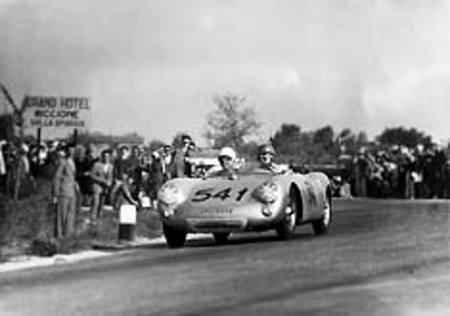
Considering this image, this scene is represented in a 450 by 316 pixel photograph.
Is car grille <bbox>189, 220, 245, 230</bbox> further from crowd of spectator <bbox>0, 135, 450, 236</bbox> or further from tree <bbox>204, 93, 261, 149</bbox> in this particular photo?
tree <bbox>204, 93, 261, 149</bbox>

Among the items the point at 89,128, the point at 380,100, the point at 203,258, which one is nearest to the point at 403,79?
Result: the point at 380,100

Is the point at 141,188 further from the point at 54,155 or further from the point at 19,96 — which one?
the point at 19,96

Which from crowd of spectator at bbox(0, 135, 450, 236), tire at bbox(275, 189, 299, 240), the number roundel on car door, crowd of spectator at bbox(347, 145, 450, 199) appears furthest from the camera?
the number roundel on car door

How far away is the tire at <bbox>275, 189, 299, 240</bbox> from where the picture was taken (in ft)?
30.1

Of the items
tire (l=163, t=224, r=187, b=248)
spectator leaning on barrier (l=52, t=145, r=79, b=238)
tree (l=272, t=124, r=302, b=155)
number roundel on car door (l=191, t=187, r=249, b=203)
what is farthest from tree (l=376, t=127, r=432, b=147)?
spectator leaning on barrier (l=52, t=145, r=79, b=238)

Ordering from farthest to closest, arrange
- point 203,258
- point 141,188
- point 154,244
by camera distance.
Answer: point 154,244
point 141,188
point 203,258

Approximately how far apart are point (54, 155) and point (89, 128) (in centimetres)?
195

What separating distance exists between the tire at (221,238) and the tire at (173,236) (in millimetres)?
347

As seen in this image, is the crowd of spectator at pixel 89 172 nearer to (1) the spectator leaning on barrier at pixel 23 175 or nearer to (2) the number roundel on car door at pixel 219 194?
(1) the spectator leaning on barrier at pixel 23 175

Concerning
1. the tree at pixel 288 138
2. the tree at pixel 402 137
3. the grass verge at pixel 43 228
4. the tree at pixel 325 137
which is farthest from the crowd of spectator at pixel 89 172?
the tree at pixel 402 137

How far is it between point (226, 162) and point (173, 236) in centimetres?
278

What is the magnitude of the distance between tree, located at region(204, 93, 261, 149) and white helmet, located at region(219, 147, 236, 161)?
41 cm

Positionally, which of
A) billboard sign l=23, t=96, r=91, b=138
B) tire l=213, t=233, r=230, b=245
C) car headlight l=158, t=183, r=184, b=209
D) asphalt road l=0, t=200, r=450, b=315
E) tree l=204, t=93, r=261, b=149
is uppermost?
billboard sign l=23, t=96, r=91, b=138

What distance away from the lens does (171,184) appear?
9320 millimetres
